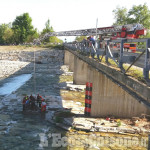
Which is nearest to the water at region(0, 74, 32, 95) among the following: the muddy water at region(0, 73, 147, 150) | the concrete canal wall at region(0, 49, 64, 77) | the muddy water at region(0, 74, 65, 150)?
the muddy water at region(0, 74, 65, 150)

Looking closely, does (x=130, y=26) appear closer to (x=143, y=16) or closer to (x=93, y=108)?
(x=93, y=108)

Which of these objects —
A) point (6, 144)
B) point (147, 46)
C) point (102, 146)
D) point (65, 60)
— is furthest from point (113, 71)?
point (65, 60)

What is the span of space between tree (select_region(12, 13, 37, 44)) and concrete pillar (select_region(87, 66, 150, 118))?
7271 cm

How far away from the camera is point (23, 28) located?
272ft

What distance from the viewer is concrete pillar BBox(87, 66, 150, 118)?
14.8 metres

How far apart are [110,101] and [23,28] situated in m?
75.2

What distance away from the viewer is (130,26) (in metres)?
20.4

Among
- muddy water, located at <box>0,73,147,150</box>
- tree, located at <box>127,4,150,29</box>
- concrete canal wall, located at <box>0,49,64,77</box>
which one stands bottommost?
muddy water, located at <box>0,73,147,150</box>

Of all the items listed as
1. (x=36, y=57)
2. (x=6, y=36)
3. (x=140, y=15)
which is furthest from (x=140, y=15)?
(x=6, y=36)

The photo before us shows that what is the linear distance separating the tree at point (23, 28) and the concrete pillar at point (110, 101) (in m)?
72.7

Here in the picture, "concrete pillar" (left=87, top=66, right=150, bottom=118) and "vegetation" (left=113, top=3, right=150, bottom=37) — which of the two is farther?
"vegetation" (left=113, top=3, right=150, bottom=37)

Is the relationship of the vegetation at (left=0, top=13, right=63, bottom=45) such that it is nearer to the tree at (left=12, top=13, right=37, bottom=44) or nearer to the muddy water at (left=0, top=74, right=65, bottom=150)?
the tree at (left=12, top=13, right=37, bottom=44)

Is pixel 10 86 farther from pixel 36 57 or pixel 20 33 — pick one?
pixel 20 33

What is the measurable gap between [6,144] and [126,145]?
22.0 ft
